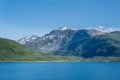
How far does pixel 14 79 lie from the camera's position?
138500 millimetres

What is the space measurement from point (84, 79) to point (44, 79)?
17307 mm

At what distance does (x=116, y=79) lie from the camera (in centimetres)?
13200

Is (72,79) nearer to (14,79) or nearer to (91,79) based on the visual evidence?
(91,79)

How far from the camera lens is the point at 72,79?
13875 centimetres

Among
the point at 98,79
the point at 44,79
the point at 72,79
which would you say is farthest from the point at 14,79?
the point at 98,79

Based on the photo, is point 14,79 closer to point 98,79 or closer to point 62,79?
point 62,79

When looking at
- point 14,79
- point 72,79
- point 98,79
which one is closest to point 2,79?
point 14,79

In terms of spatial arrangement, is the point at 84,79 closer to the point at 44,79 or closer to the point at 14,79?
the point at 44,79

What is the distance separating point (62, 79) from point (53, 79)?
159 inches

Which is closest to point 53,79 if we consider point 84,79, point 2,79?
point 84,79

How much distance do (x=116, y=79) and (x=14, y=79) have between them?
43.8m

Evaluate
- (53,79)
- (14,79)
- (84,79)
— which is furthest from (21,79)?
(84,79)

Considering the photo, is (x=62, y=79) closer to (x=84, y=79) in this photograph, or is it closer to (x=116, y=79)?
(x=84, y=79)

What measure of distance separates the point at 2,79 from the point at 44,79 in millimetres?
18462
